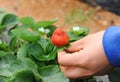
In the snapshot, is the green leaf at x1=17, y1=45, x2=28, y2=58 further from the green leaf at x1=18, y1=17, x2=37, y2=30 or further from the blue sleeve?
the blue sleeve

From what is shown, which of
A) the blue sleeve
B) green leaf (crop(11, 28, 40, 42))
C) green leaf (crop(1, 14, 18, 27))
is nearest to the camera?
the blue sleeve

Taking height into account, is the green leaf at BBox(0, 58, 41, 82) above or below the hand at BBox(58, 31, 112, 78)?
below

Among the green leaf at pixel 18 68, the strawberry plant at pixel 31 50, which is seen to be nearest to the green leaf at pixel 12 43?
the strawberry plant at pixel 31 50

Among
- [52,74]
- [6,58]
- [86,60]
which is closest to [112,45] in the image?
[86,60]

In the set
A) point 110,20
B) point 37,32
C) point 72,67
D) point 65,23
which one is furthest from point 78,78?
point 110,20

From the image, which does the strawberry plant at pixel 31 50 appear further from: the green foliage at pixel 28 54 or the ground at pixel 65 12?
the ground at pixel 65 12

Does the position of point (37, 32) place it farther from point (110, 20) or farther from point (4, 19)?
point (110, 20)

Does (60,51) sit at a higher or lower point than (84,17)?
higher

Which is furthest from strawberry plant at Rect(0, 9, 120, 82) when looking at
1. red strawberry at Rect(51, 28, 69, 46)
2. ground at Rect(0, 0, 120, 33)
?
ground at Rect(0, 0, 120, 33)
